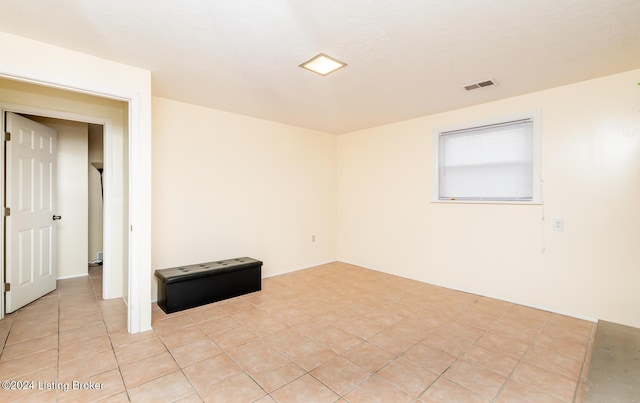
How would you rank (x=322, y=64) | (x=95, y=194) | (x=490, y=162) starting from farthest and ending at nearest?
(x=95, y=194) → (x=490, y=162) → (x=322, y=64)

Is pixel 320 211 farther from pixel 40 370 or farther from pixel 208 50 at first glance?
pixel 40 370

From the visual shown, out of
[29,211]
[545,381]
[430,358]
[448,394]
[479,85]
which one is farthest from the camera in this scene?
[29,211]

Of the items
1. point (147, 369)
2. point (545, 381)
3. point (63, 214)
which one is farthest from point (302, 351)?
point (63, 214)

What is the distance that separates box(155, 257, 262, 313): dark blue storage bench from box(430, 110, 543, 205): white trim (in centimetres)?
268

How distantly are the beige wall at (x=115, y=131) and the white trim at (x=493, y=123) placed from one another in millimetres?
3913

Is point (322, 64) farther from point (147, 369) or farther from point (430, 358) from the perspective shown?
point (147, 369)

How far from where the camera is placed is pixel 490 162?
142 inches

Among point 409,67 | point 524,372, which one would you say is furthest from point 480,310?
point 409,67

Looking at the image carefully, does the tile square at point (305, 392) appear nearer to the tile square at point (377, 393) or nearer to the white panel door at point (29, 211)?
the tile square at point (377, 393)

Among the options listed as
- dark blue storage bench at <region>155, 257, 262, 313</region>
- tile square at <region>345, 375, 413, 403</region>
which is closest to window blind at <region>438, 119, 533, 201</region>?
tile square at <region>345, 375, 413, 403</region>

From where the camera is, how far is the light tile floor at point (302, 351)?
6.06 ft

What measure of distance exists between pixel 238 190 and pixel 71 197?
254 cm

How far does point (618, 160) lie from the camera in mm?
2770

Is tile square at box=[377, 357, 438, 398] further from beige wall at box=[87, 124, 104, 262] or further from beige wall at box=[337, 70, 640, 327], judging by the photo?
beige wall at box=[87, 124, 104, 262]
